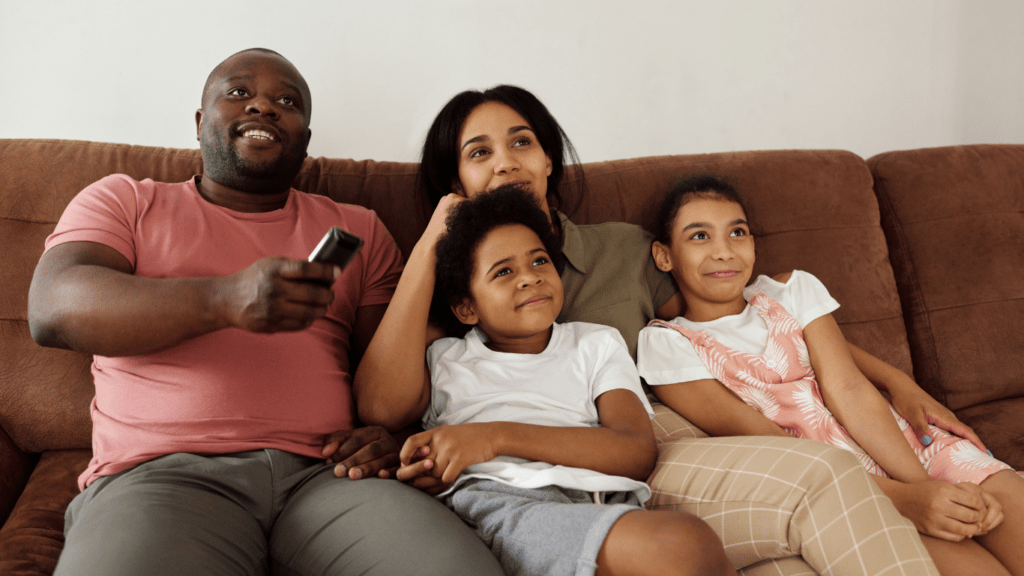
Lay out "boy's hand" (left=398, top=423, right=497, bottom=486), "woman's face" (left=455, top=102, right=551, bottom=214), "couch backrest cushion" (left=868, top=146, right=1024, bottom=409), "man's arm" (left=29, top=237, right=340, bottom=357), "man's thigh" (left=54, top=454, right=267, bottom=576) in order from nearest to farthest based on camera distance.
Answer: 1. "man's thigh" (left=54, top=454, right=267, bottom=576)
2. "man's arm" (left=29, top=237, right=340, bottom=357)
3. "boy's hand" (left=398, top=423, right=497, bottom=486)
4. "woman's face" (left=455, top=102, right=551, bottom=214)
5. "couch backrest cushion" (left=868, top=146, right=1024, bottom=409)

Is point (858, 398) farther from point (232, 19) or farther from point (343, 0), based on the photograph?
point (232, 19)

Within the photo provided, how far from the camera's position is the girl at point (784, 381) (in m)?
1.08

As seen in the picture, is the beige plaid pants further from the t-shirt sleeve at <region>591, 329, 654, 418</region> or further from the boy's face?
the boy's face

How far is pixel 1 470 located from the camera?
4.15 ft

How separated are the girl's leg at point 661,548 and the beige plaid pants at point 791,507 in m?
0.16

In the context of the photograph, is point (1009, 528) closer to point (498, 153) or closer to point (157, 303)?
point (498, 153)

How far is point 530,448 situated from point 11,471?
110cm

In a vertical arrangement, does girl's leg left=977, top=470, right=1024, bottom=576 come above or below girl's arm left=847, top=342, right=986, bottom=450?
below

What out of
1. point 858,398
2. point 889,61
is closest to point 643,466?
point 858,398

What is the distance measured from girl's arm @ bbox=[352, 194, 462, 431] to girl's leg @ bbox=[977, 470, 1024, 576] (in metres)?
1.06

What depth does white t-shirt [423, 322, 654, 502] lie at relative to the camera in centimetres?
119

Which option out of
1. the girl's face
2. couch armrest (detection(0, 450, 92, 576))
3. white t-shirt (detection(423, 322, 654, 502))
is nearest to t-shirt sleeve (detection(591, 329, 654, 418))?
white t-shirt (detection(423, 322, 654, 502))

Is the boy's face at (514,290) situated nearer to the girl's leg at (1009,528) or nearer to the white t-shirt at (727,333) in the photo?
the white t-shirt at (727,333)

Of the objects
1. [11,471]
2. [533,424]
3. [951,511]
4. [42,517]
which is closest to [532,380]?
[533,424]
